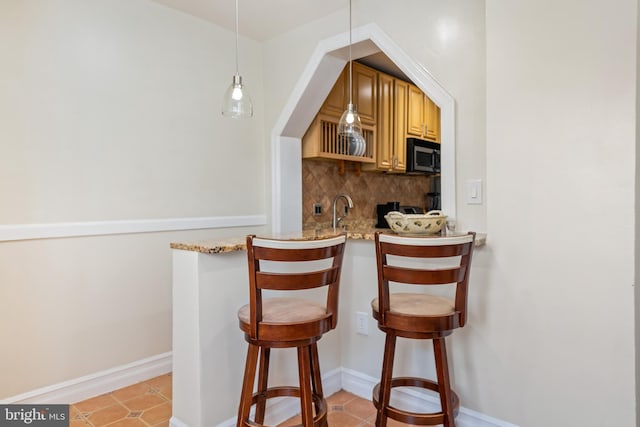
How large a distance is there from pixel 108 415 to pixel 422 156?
3430mm

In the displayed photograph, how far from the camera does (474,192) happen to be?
→ 2027mm

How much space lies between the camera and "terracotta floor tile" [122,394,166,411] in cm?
217

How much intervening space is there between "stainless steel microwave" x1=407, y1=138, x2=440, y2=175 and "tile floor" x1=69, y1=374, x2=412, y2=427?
95.6 inches

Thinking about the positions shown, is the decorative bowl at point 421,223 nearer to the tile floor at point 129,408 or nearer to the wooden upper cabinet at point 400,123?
the tile floor at point 129,408

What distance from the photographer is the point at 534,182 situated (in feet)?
5.62

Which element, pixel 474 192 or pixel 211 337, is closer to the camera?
pixel 211 337

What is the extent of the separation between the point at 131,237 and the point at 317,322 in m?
1.58

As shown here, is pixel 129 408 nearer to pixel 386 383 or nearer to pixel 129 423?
pixel 129 423

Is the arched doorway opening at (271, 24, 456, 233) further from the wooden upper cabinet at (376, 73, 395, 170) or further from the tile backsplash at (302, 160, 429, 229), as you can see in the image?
the wooden upper cabinet at (376, 73, 395, 170)

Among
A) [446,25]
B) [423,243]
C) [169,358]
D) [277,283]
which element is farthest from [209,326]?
[446,25]

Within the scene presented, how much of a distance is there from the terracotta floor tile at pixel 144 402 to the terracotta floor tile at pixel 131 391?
0.05 m

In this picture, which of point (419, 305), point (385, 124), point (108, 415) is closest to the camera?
point (419, 305)

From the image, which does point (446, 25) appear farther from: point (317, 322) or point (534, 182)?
point (317, 322)

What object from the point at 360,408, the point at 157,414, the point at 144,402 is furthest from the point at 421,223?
the point at 144,402
